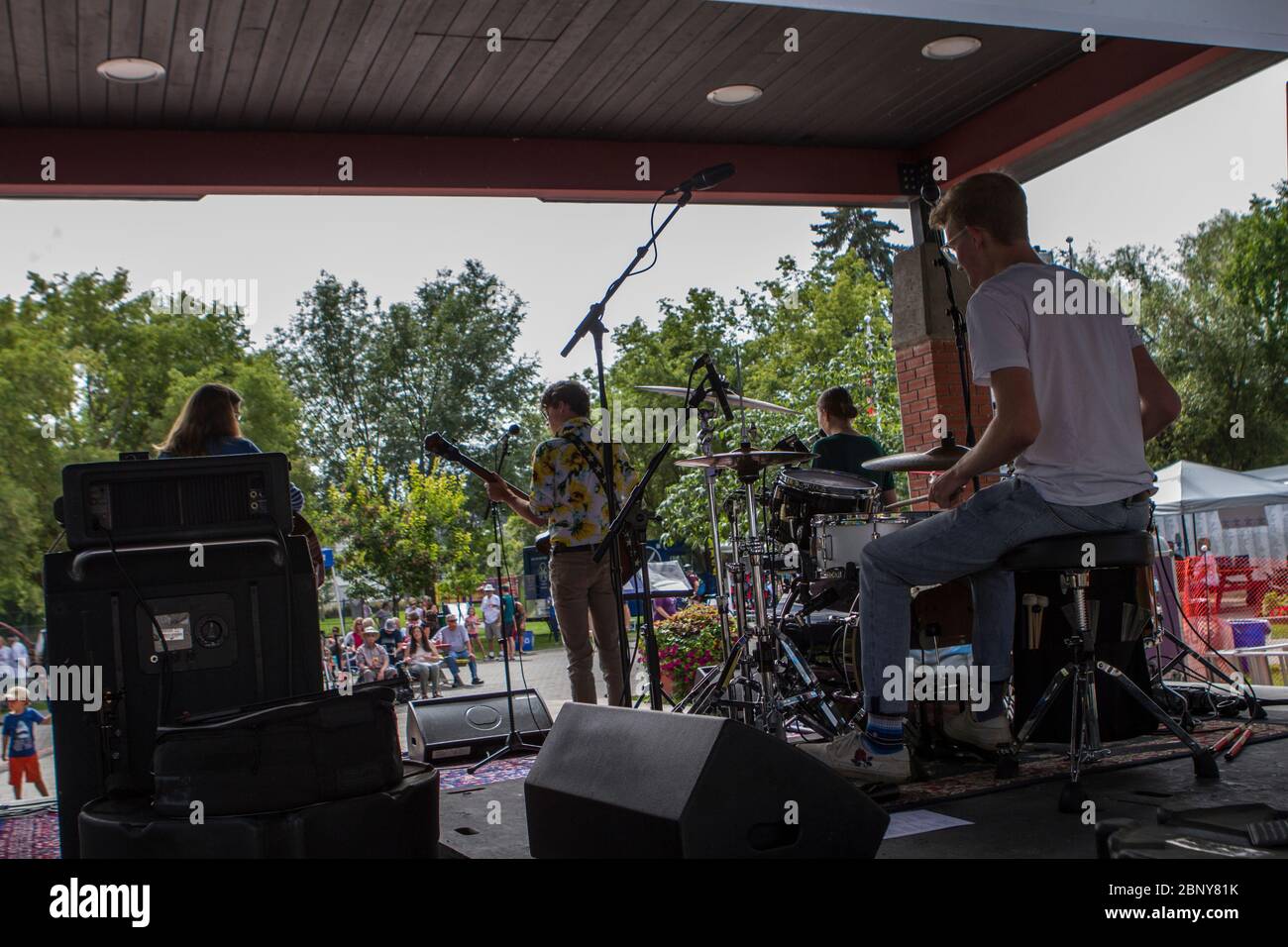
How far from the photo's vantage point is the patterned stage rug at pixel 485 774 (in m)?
4.30

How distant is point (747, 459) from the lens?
171 inches

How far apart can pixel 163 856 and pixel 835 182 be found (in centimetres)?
616

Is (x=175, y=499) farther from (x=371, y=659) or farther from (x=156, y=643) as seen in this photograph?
(x=371, y=659)

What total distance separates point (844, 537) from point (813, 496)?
0.95 feet

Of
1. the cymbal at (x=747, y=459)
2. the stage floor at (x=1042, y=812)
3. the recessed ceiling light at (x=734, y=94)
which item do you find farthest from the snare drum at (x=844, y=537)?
the recessed ceiling light at (x=734, y=94)

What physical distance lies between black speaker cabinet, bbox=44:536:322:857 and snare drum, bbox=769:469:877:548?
7.90 ft

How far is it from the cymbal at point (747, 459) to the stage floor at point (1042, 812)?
4.90 feet

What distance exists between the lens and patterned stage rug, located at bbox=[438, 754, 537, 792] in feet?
14.1

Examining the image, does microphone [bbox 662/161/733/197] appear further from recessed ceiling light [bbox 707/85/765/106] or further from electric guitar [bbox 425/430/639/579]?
recessed ceiling light [bbox 707/85/765/106]

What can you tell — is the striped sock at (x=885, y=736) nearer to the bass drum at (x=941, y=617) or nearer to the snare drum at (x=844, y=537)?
the bass drum at (x=941, y=617)

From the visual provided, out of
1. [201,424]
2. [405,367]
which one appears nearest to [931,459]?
[201,424]

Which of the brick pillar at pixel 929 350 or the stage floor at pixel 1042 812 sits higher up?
the brick pillar at pixel 929 350

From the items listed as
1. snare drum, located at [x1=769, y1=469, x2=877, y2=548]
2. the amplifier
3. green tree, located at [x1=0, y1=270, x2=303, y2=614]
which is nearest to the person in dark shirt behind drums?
snare drum, located at [x1=769, y1=469, x2=877, y2=548]
